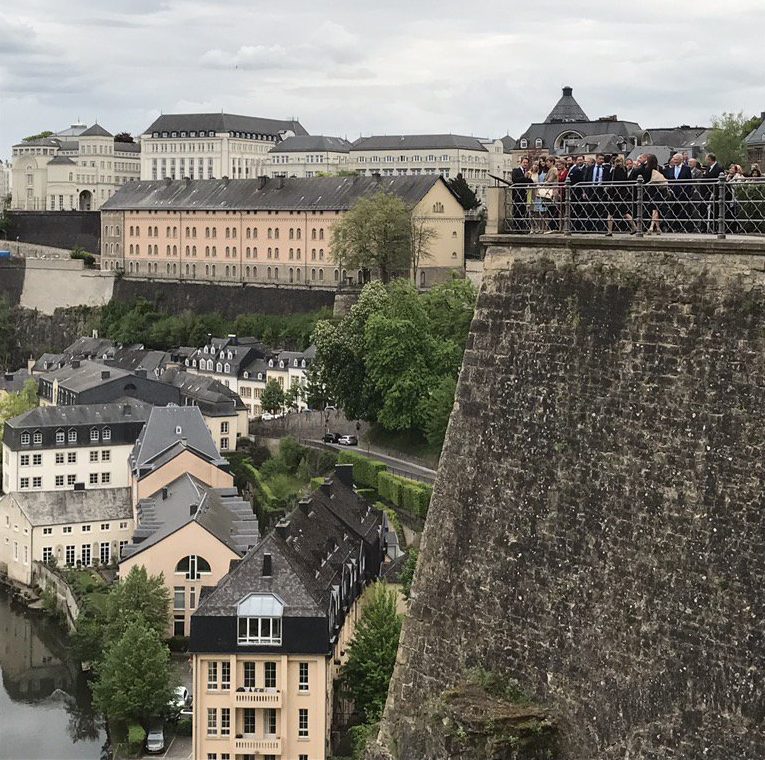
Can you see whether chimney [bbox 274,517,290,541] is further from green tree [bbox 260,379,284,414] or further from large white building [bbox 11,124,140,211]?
large white building [bbox 11,124,140,211]

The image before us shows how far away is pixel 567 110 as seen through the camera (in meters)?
93.8

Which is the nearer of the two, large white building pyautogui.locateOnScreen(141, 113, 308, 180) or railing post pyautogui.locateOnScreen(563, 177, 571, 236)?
railing post pyautogui.locateOnScreen(563, 177, 571, 236)

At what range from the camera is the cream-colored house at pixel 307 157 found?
5635 inches

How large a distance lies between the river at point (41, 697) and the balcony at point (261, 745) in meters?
5.16

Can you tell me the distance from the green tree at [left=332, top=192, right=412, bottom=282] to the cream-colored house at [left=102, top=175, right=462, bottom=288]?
9.18ft

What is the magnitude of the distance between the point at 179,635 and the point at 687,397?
112 feet

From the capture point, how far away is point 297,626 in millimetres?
30766

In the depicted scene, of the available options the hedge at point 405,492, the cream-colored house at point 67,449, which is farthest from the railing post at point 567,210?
the cream-colored house at point 67,449

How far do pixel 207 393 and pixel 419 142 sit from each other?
79.5 m

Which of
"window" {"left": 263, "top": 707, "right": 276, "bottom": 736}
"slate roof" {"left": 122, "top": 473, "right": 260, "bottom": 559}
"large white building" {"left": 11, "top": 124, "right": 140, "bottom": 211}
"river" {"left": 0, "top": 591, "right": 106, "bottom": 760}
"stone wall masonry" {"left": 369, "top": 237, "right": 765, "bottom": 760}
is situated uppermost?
"large white building" {"left": 11, "top": 124, "right": 140, "bottom": 211}

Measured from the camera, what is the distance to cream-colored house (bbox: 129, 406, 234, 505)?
5081 cm

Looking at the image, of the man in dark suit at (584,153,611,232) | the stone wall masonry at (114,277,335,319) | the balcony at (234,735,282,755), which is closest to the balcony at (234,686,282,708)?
the balcony at (234,735,282,755)

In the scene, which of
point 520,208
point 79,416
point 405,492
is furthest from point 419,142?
point 520,208

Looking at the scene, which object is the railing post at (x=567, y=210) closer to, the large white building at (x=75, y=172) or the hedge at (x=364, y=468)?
the hedge at (x=364, y=468)
